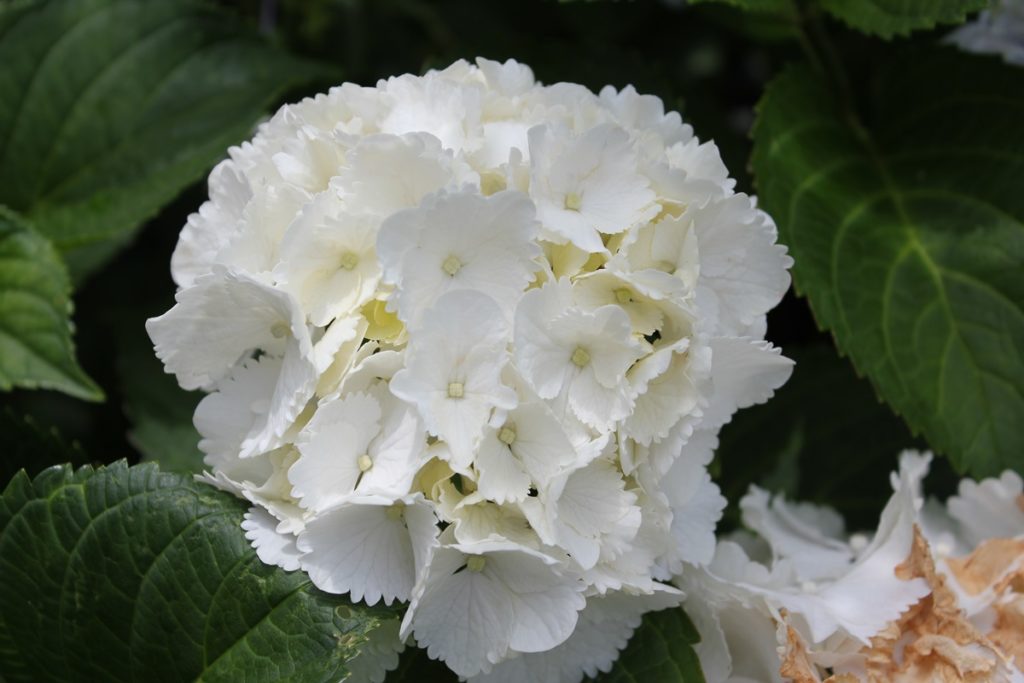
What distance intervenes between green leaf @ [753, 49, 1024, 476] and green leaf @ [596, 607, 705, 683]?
0.87 feet

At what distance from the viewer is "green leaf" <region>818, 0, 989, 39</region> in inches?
34.9

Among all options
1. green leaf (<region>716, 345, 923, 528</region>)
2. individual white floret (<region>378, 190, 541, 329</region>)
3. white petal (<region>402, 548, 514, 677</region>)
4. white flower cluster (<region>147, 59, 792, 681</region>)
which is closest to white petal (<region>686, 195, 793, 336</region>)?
white flower cluster (<region>147, 59, 792, 681</region>)

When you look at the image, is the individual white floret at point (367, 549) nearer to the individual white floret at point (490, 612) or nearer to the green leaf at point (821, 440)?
the individual white floret at point (490, 612)

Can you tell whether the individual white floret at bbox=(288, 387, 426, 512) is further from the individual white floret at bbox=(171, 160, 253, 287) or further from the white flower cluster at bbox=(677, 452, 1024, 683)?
the white flower cluster at bbox=(677, 452, 1024, 683)

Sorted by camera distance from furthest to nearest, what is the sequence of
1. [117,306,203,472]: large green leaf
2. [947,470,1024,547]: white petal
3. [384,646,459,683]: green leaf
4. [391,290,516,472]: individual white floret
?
1. [117,306,203,472]: large green leaf
2. [947,470,1024,547]: white petal
3. [384,646,459,683]: green leaf
4. [391,290,516,472]: individual white floret

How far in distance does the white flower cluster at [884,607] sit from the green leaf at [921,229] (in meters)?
0.07

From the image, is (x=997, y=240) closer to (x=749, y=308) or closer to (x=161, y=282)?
(x=749, y=308)

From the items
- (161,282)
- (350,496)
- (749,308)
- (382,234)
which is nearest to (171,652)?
(350,496)

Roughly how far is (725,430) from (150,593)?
58 centimetres

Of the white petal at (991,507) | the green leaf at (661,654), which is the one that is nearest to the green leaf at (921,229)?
the white petal at (991,507)

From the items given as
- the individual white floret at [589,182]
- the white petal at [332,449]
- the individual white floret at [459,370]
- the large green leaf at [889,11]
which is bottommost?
the white petal at [332,449]

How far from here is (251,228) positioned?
695 millimetres

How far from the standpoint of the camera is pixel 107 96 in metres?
1.12

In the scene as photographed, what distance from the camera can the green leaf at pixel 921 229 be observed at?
912 millimetres
